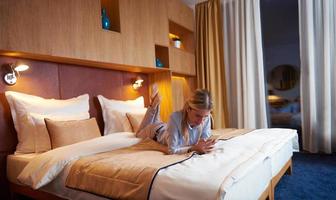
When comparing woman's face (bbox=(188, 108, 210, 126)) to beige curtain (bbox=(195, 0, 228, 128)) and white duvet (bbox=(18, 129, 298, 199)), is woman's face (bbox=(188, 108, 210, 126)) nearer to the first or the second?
white duvet (bbox=(18, 129, 298, 199))

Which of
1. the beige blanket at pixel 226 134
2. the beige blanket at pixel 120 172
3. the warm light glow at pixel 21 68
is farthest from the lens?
the beige blanket at pixel 226 134

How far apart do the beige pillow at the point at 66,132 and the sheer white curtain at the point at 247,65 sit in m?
2.82

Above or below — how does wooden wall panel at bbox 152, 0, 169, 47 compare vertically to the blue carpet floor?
above

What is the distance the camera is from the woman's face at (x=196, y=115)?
1.75m

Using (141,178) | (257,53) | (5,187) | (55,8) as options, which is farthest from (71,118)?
(257,53)

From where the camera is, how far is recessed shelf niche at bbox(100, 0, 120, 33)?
296 centimetres

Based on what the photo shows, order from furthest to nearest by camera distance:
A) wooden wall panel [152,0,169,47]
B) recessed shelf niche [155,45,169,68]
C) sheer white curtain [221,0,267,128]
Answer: sheer white curtain [221,0,267,128] < recessed shelf niche [155,45,169,68] < wooden wall panel [152,0,169,47]

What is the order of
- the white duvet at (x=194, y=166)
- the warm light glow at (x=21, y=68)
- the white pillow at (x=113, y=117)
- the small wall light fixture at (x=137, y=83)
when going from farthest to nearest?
→ the small wall light fixture at (x=137, y=83) → the white pillow at (x=113, y=117) → the warm light glow at (x=21, y=68) → the white duvet at (x=194, y=166)

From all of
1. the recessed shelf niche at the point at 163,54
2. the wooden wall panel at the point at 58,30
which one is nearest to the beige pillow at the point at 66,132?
the wooden wall panel at the point at 58,30

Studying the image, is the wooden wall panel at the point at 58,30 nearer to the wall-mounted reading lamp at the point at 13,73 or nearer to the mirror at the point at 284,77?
the wall-mounted reading lamp at the point at 13,73

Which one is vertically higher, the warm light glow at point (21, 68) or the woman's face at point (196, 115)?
the warm light glow at point (21, 68)

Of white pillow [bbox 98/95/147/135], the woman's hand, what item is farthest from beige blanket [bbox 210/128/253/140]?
white pillow [bbox 98/95/147/135]

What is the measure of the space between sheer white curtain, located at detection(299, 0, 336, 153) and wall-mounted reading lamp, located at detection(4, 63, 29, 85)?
374 centimetres

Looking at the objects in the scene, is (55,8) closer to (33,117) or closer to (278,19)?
(33,117)
